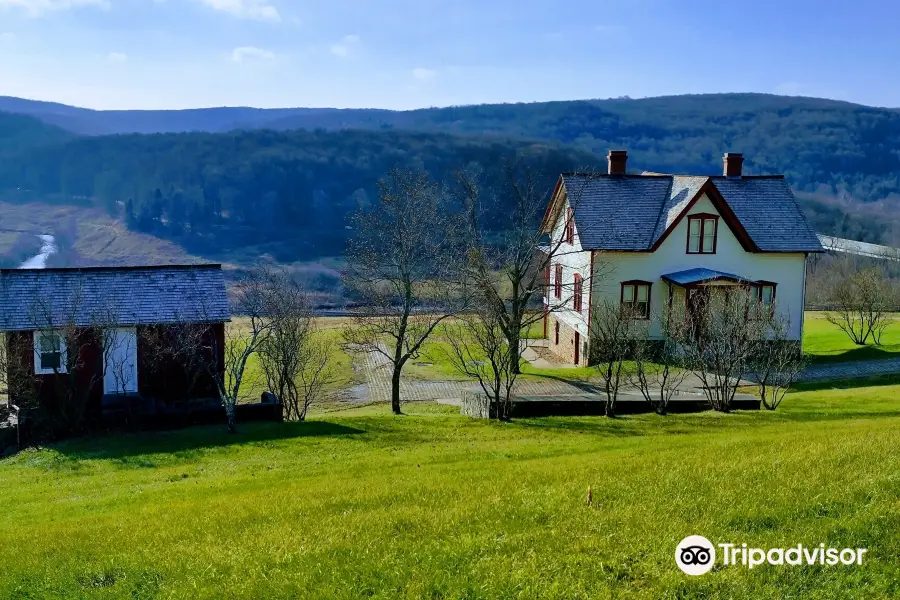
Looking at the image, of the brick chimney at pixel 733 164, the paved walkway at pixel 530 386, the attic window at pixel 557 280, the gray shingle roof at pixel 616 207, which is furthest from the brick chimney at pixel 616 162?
the paved walkway at pixel 530 386

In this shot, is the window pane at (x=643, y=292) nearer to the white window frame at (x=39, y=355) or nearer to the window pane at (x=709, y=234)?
the window pane at (x=709, y=234)

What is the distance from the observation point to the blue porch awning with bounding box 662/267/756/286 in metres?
34.6

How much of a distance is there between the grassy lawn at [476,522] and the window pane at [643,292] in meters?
18.2

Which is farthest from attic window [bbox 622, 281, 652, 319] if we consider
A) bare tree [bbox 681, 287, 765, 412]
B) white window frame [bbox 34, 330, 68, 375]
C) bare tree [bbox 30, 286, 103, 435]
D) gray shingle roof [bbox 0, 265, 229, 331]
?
white window frame [bbox 34, 330, 68, 375]

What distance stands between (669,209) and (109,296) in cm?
2457

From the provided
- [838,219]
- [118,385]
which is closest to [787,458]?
[118,385]

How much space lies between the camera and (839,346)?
41562 millimetres

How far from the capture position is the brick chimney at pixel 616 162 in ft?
132

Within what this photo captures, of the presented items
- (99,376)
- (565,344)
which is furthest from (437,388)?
(99,376)

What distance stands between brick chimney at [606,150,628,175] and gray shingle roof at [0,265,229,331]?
70.0 ft

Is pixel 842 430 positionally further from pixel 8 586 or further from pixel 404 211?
pixel 404 211

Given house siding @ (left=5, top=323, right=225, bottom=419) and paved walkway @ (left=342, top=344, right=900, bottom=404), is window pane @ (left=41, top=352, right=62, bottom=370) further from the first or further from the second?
paved walkway @ (left=342, top=344, right=900, bottom=404)

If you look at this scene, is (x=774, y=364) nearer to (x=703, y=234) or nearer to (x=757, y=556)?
(x=703, y=234)

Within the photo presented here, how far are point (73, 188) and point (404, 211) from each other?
195459mm
